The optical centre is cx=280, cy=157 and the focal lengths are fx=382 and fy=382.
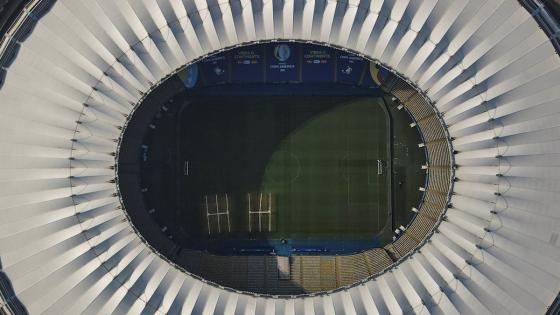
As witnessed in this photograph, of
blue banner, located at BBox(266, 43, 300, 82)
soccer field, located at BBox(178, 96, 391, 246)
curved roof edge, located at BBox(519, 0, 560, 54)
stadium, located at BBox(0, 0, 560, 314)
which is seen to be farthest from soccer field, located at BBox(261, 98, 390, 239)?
curved roof edge, located at BBox(519, 0, 560, 54)

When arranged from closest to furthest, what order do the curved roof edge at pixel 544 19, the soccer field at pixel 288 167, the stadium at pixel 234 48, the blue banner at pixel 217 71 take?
the curved roof edge at pixel 544 19 < the stadium at pixel 234 48 < the blue banner at pixel 217 71 < the soccer field at pixel 288 167

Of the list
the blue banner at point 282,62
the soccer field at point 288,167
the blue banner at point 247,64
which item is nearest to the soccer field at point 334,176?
the soccer field at point 288,167

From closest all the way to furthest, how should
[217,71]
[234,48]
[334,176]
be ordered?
[234,48] → [217,71] → [334,176]

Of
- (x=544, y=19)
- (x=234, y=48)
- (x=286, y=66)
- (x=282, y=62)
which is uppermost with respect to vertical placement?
(x=544, y=19)

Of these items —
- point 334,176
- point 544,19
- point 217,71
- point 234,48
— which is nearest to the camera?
point 544,19

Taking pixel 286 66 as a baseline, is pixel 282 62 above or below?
above

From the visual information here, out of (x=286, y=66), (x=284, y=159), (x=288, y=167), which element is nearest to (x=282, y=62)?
(x=286, y=66)

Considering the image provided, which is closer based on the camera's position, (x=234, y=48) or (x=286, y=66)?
(x=234, y=48)

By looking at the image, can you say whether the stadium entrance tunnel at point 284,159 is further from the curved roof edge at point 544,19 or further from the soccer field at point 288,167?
the curved roof edge at point 544,19

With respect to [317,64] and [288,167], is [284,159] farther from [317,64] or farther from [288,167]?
[317,64]
